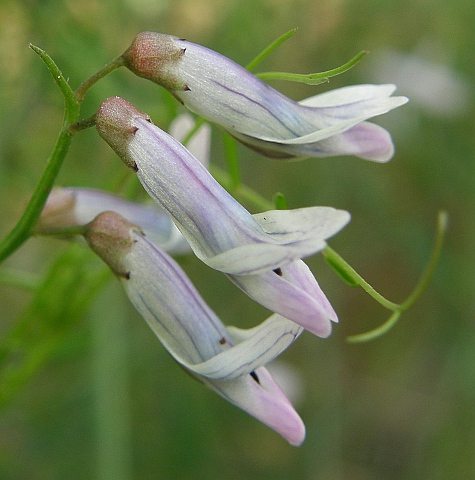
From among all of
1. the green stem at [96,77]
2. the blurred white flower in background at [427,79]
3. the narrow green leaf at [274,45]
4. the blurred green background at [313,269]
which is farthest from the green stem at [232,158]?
the blurred white flower in background at [427,79]

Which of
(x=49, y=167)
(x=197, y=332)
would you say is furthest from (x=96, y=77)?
(x=197, y=332)

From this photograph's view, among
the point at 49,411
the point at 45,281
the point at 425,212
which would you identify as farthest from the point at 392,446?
the point at 45,281

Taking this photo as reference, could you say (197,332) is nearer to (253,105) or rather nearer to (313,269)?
(253,105)

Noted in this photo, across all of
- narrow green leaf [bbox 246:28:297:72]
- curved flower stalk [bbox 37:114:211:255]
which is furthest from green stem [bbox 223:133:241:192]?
narrow green leaf [bbox 246:28:297:72]

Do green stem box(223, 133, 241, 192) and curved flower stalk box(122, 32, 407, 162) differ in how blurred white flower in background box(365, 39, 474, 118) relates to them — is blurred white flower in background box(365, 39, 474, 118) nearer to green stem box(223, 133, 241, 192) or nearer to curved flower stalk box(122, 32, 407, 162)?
green stem box(223, 133, 241, 192)

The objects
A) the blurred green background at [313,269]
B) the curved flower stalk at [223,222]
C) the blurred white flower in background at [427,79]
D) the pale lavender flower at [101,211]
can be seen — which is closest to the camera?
the curved flower stalk at [223,222]

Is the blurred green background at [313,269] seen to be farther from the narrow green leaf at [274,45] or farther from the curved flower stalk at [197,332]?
the narrow green leaf at [274,45]
